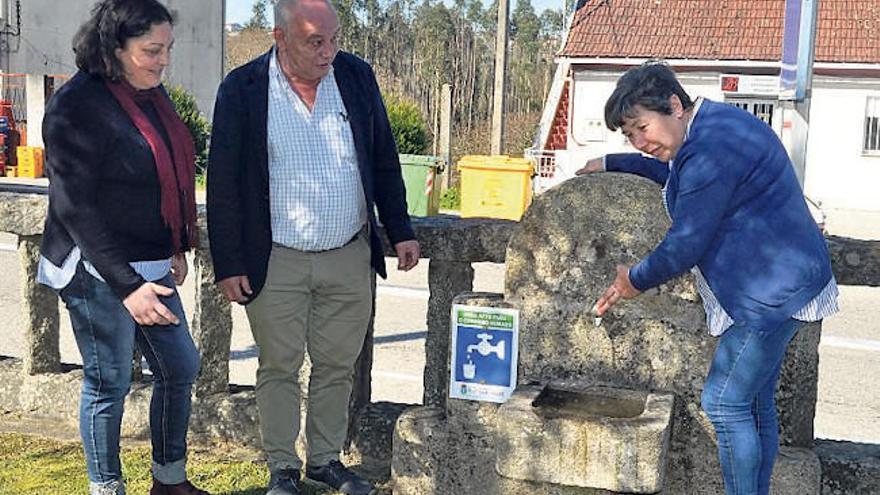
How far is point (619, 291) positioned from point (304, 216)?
111 centimetres

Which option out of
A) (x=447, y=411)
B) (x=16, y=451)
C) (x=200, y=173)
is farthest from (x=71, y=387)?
(x=200, y=173)

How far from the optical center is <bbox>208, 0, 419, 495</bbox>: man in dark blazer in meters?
3.82

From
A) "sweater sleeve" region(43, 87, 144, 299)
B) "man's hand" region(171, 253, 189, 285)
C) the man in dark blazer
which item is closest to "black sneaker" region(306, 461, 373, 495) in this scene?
the man in dark blazer

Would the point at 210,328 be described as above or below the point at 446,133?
below

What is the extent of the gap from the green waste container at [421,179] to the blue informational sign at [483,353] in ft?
42.6

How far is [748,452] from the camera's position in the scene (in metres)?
3.45

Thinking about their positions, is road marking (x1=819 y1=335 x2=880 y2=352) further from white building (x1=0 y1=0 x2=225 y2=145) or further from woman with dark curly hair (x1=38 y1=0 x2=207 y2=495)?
white building (x1=0 y1=0 x2=225 y2=145)

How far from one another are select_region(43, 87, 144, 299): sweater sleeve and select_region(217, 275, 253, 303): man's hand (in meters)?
0.39

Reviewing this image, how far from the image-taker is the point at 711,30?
78.7ft

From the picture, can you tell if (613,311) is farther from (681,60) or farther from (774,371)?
(681,60)

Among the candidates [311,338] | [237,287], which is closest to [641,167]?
[311,338]

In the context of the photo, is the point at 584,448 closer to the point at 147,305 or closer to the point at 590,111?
the point at 147,305

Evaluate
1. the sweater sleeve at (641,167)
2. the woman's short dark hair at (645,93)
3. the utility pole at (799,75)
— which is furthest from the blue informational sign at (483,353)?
the utility pole at (799,75)

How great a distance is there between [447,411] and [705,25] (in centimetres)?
2157
